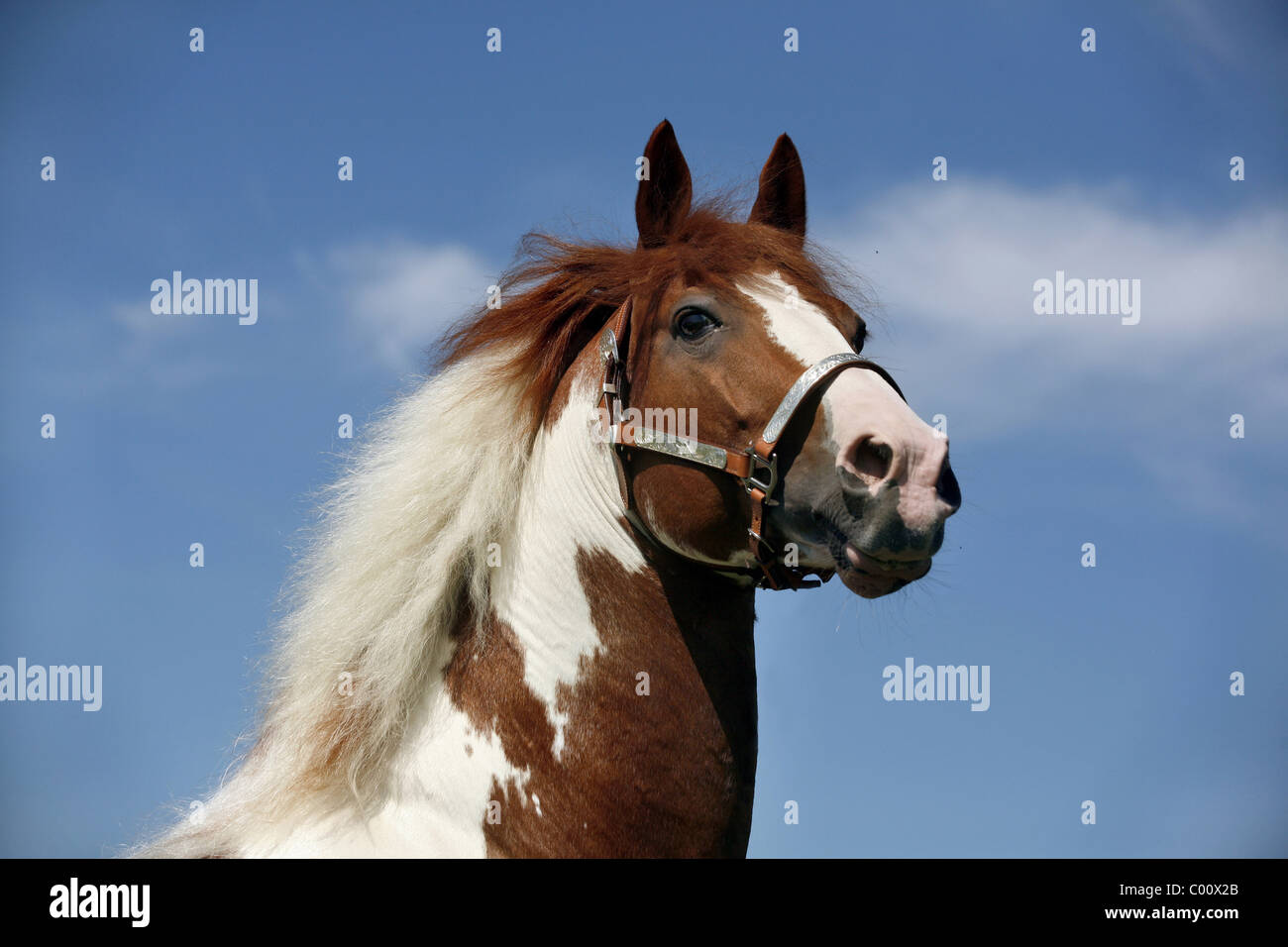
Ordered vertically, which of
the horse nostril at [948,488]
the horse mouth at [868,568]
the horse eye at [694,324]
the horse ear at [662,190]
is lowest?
the horse mouth at [868,568]

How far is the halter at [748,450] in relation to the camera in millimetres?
3738

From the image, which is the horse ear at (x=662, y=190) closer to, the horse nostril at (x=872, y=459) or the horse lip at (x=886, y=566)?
the horse nostril at (x=872, y=459)

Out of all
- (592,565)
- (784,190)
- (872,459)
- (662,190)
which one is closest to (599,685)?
(592,565)

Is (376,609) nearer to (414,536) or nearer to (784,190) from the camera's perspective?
(414,536)

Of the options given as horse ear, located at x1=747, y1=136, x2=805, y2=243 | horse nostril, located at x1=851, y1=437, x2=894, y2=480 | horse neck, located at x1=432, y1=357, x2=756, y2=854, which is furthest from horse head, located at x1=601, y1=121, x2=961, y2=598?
horse ear, located at x1=747, y1=136, x2=805, y2=243

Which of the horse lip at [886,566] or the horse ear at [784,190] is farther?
the horse ear at [784,190]

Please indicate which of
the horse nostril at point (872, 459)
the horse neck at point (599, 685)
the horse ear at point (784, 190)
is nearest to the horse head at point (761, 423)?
the horse nostril at point (872, 459)

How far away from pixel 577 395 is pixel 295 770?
1837 millimetres

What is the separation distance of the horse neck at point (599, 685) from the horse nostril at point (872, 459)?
809mm

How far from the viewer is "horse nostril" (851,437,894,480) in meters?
3.48

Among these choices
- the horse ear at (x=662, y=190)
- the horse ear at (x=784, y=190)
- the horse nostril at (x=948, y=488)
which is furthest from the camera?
the horse ear at (x=784, y=190)

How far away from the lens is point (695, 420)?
3951 millimetres

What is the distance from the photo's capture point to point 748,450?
12.5 ft

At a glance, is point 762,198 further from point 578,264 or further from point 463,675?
point 463,675
